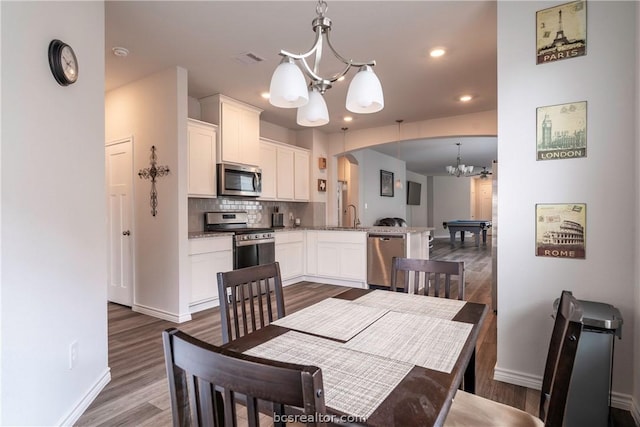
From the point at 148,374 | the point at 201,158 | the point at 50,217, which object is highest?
the point at 201,158

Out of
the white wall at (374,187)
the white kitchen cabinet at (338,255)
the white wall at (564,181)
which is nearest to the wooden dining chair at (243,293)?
the white wall at (564,181)

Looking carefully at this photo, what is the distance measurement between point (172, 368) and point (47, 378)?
1.45 m

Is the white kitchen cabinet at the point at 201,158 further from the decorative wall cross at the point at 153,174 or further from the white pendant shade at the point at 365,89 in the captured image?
the white pendant shade at the point at 365,89

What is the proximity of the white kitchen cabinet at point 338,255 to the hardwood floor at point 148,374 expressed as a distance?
32.6 inches

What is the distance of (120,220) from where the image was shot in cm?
399

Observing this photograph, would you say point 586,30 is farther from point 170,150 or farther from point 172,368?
point 170,150

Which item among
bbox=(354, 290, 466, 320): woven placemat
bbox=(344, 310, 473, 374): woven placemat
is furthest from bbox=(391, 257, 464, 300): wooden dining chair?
bbox=(344, 310, 473, 374): woven placemat

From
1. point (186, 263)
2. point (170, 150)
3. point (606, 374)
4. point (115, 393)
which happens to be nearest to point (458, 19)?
point (606, 374)

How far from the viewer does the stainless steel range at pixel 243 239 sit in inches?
161

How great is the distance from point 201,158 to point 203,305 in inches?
66.6

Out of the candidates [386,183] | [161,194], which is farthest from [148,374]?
[386,183]

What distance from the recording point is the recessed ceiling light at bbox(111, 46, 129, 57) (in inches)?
116

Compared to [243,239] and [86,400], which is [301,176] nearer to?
[243,239]

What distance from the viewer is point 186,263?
11.5ft
